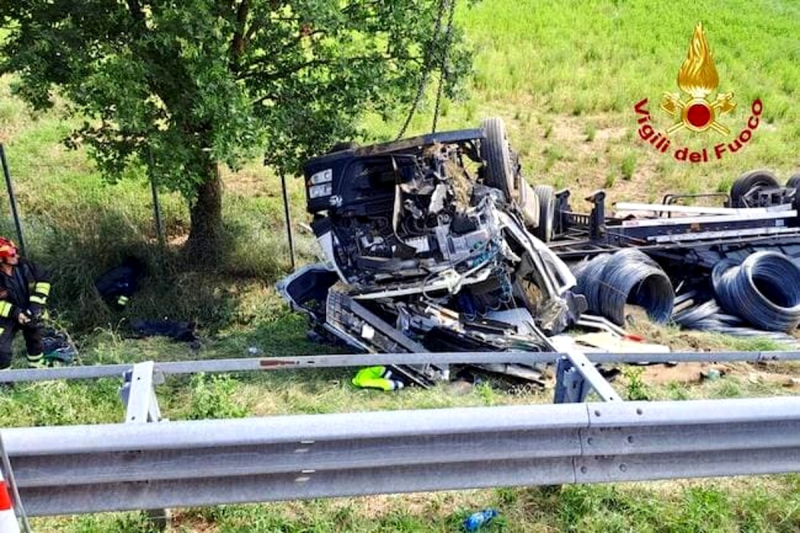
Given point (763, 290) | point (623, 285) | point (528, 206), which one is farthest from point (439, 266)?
point (763, 290)

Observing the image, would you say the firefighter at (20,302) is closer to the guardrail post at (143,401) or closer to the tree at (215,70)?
the tree at (215,70)

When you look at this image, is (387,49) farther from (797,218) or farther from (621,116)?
(621,116)

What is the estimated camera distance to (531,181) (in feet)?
43.1

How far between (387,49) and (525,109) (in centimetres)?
877

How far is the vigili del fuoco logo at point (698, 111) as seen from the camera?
48.0 feet

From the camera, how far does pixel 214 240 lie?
28.9ft

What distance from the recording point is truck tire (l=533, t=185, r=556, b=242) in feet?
30.1

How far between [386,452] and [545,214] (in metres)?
7.24

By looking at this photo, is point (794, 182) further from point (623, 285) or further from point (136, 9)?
point (136, 9)

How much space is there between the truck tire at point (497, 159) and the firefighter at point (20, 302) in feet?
14.0

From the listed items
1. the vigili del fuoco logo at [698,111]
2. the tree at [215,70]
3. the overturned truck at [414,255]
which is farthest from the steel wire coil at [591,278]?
the vigili del fuoco logo at [698,111]

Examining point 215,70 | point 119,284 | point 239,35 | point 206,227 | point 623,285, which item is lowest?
point 623,285

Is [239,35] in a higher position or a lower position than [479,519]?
higher

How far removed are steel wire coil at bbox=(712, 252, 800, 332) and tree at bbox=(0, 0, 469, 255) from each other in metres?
3.83
